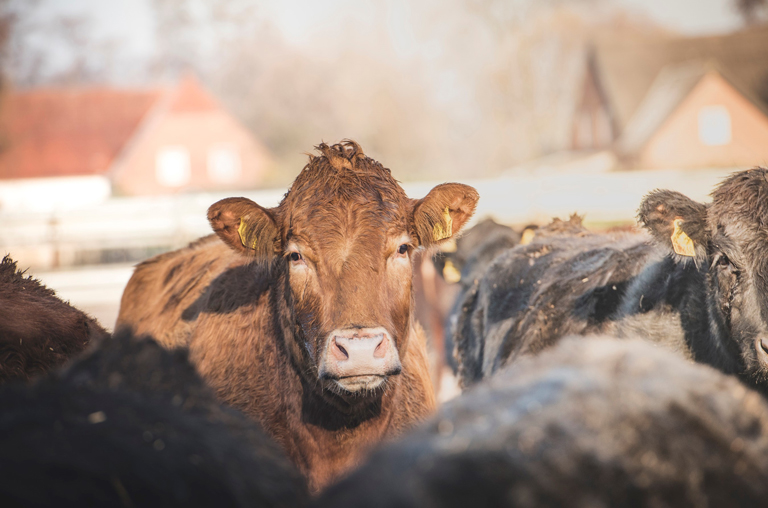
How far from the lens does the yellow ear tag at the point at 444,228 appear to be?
11.9ft

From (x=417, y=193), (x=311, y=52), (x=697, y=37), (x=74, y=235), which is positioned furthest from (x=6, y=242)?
(x=311, y=52)

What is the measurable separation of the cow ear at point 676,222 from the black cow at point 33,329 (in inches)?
107

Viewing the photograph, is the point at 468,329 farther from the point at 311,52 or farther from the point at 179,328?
the point at 311,52

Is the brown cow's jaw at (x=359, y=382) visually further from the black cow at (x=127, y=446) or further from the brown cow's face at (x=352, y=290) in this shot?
the black cow at (x=127, y=446)

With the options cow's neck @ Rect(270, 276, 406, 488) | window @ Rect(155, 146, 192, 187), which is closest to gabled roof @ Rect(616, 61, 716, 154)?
window @ Rect(155, 146, 192, 187)

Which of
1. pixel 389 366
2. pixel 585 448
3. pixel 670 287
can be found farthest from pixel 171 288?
pixel 585 448

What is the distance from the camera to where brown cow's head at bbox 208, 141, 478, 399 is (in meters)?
2.86

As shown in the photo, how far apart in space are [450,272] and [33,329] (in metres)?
4.98

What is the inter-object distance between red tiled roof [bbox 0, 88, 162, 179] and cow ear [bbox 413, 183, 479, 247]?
1660 inches

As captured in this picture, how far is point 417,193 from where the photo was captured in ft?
47.9

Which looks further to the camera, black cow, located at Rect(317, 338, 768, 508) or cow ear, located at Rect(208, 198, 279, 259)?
cow ear, located at Rect(208, 198, 279, 259)

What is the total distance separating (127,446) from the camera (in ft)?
4.32

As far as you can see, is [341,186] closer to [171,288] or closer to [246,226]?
[246,226]

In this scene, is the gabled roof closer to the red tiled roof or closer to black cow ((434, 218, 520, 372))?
the red tiled roof
